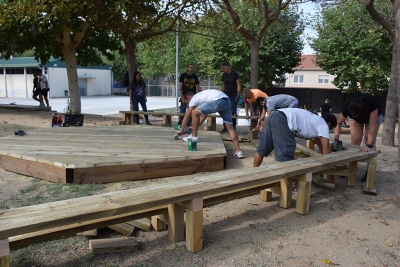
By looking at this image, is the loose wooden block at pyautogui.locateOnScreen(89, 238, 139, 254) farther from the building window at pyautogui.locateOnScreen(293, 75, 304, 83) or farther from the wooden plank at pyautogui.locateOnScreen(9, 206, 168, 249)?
the building window at pyautogui.locateOnScreen(293, 75, 304, 83)

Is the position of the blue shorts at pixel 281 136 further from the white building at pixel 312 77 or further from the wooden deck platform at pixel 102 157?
the white building at pixel 312 77

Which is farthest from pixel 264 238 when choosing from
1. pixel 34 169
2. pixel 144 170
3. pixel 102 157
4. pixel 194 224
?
pixel 34 169

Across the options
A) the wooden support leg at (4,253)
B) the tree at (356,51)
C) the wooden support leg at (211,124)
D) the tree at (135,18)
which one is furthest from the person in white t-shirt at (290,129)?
the tree at (356,51)

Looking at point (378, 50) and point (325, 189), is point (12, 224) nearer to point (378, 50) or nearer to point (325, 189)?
point (325, 189)

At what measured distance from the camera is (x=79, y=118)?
30.2 feet

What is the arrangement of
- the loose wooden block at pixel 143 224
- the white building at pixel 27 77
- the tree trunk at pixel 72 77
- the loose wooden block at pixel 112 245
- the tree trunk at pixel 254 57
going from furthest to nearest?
the white building at pixel 27 77, the tree trunk at pixel 72 77, the tree trunk at pixel 254 57, the loose wooden block at pixel 143 224, the loose wooden block at pixel 112 245

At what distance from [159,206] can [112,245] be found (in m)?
0.55

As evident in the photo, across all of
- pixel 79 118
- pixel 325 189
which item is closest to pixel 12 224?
pixel 325 189

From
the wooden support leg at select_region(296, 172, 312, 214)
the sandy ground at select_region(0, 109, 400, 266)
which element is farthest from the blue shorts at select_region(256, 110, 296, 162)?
the sandy ground at select_region(0, 109, 400, 266)

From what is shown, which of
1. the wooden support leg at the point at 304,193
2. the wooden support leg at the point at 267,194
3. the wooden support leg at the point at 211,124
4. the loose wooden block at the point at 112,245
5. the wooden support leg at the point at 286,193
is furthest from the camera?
the wooden support leg at the point at 211,124

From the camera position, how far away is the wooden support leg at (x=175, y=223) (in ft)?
11.1

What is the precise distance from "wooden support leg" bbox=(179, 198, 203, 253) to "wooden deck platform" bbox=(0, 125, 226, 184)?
201cm

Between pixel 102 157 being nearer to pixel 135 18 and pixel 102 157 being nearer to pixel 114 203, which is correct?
pixel 114 203

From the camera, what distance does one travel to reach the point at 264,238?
11.8 ft
